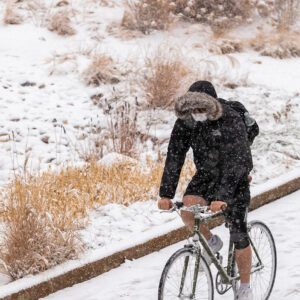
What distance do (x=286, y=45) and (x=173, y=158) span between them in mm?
8571

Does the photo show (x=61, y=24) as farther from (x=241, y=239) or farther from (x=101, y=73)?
(x=241, y=239)

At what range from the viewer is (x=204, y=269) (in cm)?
391

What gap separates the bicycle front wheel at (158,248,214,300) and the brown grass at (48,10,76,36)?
8.77 metres

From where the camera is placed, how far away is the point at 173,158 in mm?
4133

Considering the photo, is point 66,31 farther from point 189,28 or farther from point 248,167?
point 248,167

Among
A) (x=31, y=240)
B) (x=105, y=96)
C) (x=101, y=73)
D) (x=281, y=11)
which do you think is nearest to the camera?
(x=31, y=240)

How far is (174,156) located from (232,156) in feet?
1.42

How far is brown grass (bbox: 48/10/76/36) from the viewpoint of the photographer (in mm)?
11992

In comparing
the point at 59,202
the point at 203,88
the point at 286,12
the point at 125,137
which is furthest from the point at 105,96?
the point at 203,88

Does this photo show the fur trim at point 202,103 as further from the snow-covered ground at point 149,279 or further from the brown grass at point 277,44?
the brown grass at point 277,44

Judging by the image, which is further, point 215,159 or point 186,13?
point 186,13

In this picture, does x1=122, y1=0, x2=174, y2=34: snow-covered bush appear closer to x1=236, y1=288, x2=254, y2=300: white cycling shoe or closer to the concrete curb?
the concrete curb

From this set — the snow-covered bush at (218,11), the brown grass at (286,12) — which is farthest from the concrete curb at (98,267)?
the brown grass at (286,12)

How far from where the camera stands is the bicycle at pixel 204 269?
379 cm
